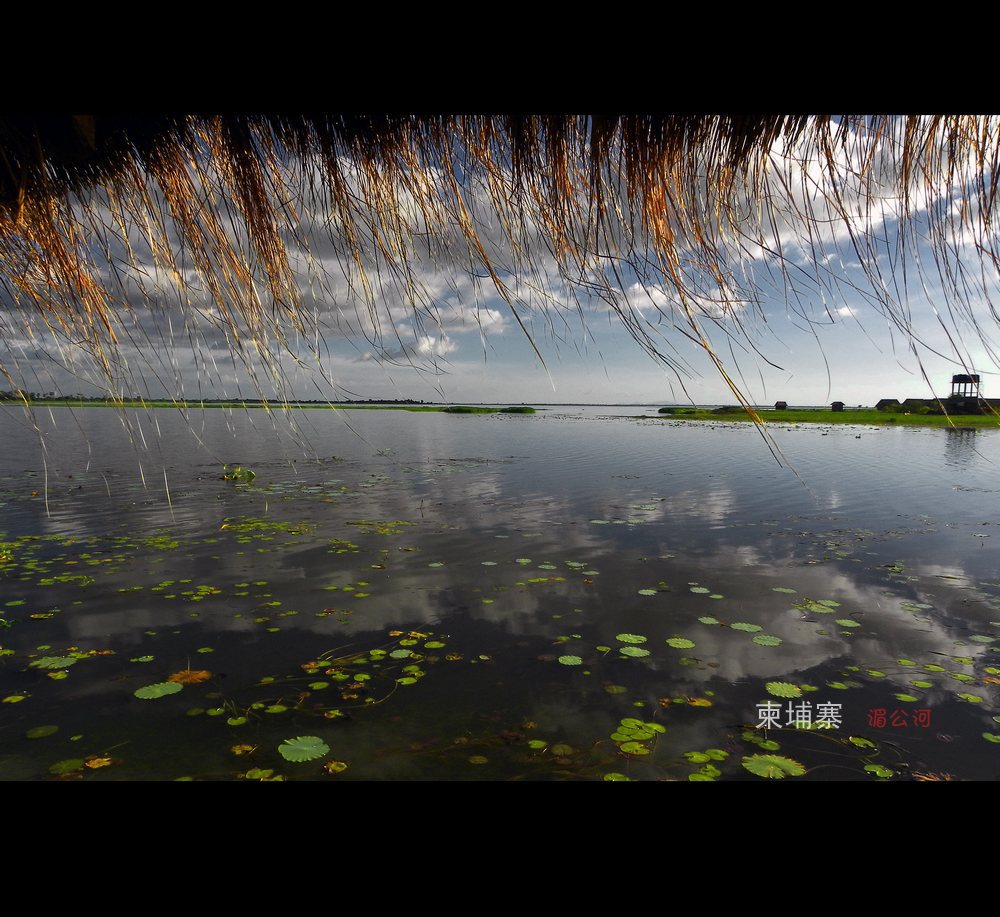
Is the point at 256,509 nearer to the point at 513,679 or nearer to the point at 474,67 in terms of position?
the point at 513,679

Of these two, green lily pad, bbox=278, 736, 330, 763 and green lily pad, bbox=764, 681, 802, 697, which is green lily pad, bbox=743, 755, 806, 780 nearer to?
green lily pad, bbox=764, 681, 802, 697

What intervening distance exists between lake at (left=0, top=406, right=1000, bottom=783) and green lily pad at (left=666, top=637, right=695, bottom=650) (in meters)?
0.03

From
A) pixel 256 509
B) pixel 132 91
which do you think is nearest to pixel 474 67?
pixel 132 91

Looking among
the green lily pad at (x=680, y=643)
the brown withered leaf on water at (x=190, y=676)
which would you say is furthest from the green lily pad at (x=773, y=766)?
the brown withered leaf on water at (x=190, y=676)

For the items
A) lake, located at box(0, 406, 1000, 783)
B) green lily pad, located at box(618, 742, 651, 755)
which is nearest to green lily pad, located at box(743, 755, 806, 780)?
lake, located at box(0, 406, 1000, 783)

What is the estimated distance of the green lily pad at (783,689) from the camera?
168 inches

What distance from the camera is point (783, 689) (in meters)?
4.33

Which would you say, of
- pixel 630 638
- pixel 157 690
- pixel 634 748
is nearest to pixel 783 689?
pixel 630 638

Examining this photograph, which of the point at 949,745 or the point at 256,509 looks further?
the point at 256,509

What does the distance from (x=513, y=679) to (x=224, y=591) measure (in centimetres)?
402

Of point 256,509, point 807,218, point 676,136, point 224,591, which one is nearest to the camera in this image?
point 676,136

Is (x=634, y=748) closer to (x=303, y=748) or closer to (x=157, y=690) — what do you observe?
(x=303, y=748)

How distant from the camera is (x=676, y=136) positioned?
7.61 feet

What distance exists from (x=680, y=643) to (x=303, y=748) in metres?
3.42
